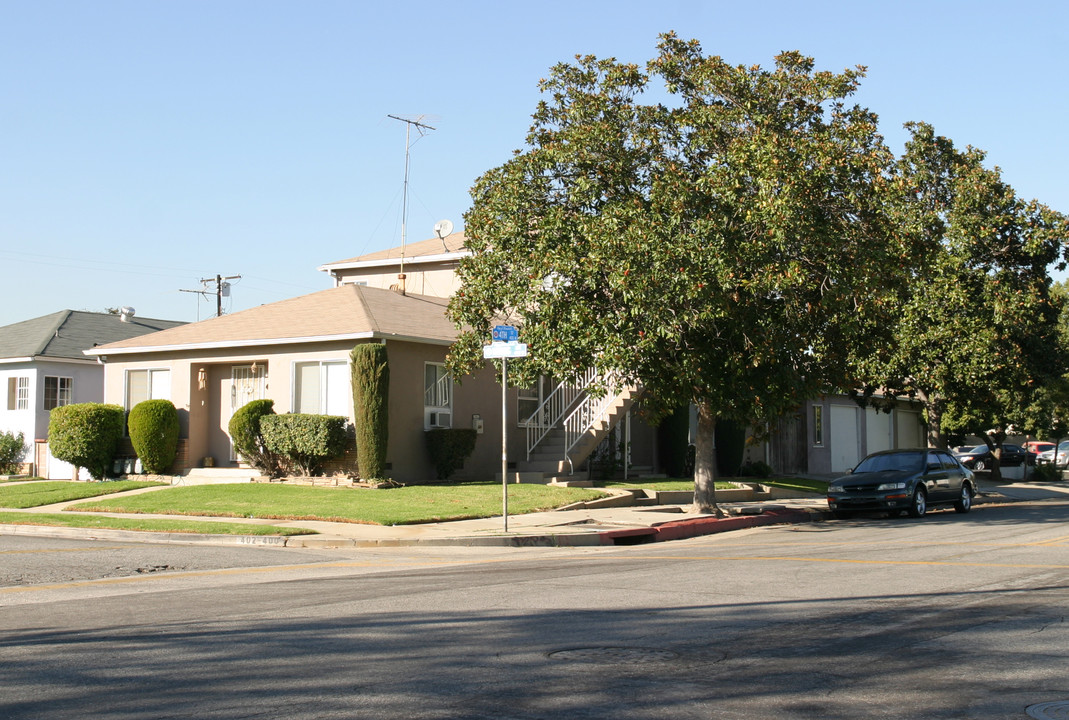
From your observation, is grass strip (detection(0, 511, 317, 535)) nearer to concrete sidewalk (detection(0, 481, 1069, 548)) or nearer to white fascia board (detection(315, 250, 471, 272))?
concrete sidewalk (detection(0, 481, 1069, 548))

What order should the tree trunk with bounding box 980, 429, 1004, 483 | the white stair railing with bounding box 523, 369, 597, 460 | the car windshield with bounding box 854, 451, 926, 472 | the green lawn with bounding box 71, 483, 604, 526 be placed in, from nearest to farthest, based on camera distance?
the green lawn with bounding box 71, 483, 604, 526 → the car windshield with bounding box 854, 451, 926, 472 → the white stair railing with bounding box 523, 369, 597, 460 → the tree trunk with bounding box 980, 429, 1004, 483

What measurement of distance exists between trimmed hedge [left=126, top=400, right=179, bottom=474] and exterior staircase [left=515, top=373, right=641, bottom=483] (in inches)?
342

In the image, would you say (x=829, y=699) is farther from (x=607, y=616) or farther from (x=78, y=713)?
(x=78, y=713)

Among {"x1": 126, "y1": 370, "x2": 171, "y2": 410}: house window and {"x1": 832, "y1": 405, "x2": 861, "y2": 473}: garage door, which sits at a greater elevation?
{"x1": 126, "y1": 370, "x2": 171, "y2": 410}: house window

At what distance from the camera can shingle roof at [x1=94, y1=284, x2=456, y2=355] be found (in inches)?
981

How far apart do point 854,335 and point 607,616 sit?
11.0 meters

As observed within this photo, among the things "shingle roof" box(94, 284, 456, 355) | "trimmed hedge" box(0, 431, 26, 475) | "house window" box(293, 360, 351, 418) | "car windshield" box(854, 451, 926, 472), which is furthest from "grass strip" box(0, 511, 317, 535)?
"trimmed hedge" box(0, 431, 26, 475)

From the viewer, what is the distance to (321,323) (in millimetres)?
25750

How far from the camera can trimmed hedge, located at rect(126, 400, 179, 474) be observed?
25.9 meters

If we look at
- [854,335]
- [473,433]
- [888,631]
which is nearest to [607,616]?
[888,631]

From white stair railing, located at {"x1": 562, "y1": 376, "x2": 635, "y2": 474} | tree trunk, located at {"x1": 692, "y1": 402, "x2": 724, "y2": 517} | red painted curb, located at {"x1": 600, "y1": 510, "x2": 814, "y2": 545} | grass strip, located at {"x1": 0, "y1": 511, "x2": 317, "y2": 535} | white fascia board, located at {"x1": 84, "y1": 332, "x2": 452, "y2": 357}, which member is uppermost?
white fascia board, located at {"x1": 84, "y1": 332, "x2": 452, "y2": 357}

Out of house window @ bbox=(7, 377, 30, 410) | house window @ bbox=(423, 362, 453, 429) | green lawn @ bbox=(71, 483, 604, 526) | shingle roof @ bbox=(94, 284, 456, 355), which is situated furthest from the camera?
house window @ bbox=(7, 377, 30, 410)

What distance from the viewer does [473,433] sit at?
25.1 meters

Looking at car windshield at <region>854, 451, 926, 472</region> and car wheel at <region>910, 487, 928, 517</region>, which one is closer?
car wheel at <region>910, 487, 928, 517</region>
